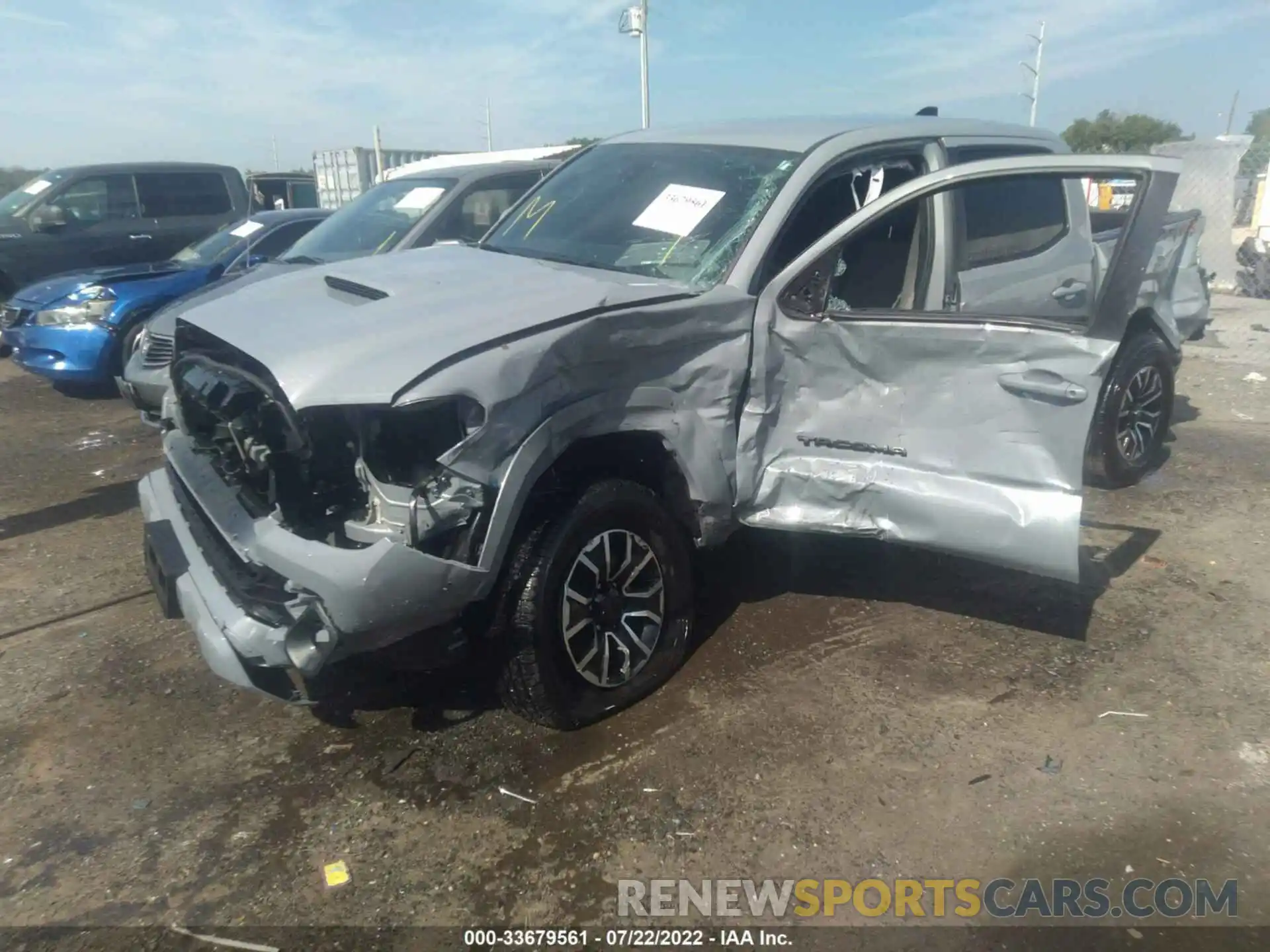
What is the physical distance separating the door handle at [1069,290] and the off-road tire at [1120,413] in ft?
2.05

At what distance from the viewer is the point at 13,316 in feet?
26.3

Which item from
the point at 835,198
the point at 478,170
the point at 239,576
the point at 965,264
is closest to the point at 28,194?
the point at 478,170

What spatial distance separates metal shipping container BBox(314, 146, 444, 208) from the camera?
52.4 feet

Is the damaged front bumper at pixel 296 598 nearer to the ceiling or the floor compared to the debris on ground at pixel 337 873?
nearer to the ceiling

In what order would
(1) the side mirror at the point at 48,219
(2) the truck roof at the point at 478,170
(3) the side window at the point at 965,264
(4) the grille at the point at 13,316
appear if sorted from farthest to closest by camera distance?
(1) the side mirror at the point at 48,219
(4) the grille at the point at 13,316
(2) the truck roof at the point at 478,170
(3) the side window at the point at 965,264

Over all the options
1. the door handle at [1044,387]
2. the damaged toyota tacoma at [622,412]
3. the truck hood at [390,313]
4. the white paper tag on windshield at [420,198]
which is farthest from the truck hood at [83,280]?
the door handle at [1044,387]

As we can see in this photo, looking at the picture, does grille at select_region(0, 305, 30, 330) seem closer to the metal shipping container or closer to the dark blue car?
the dark blue car

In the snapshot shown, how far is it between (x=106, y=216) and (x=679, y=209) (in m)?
8.97

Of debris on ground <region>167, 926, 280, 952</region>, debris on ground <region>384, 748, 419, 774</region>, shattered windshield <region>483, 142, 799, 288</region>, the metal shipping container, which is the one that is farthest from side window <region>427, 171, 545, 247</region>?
the metal shipping container

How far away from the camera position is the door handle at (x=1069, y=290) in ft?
14.8

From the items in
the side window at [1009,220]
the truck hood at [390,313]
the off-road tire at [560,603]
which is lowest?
the off-road tire at [560,603]

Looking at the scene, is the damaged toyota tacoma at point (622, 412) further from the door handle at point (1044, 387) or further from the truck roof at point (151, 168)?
the truck roof at point (151, 168)

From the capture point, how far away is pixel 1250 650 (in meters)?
3.70

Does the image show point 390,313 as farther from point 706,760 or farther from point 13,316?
point 13,316
